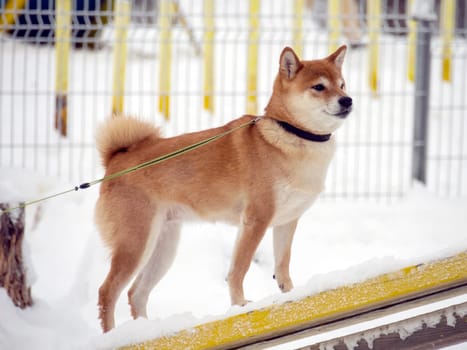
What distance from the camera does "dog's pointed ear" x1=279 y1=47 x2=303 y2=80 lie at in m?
3.17

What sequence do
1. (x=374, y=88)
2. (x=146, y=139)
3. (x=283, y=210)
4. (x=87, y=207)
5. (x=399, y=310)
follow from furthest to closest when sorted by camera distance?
(x=374, y=88)
(x=87, y=207)
(x=146, y=139)
(x=283, y=210)
(x=399, y=310)

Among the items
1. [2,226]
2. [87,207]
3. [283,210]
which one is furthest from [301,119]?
[87,207]

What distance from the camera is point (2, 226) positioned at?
345 cm

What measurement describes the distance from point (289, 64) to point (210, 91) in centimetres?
381

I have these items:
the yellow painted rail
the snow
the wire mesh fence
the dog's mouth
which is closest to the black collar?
the dog's mouth

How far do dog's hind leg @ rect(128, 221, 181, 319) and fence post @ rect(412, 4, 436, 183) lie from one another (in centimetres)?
299

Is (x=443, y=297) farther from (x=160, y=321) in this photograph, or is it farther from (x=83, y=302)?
(x=83, y=302)

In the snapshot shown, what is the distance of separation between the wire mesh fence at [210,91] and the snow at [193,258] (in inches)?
15.0

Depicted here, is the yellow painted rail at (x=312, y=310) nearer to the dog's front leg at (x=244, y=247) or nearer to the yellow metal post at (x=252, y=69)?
the dog's front leg at (x=244, y=247)

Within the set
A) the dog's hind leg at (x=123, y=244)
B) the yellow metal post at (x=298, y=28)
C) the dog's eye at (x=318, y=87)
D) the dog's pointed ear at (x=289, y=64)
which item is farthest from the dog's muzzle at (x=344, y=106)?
the yellow metal post at (x=298, y=28)

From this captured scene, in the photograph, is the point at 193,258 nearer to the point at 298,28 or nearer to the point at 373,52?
the point at 298,28

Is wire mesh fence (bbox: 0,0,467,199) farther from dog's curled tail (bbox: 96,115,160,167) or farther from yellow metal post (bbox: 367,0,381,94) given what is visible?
dog's curled tail (bbox: 96,115,160,167)

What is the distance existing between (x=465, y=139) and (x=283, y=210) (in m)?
4.97

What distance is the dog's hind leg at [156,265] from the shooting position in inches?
135
